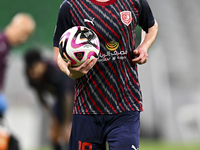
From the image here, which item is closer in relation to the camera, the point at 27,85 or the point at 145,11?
the point at 145,11

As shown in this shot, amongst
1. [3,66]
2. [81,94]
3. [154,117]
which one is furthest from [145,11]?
[154,117]

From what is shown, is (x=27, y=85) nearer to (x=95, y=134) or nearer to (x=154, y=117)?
(x=154, y=117)

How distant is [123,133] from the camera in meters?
2.69

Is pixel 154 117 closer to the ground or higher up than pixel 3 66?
closer to the ground

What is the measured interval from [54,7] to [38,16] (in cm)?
40

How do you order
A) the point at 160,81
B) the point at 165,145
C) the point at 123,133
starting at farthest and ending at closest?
1. the point at 160,81
2. the point at 165,145
3. the point at 123,133

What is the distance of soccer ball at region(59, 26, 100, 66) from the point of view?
→ 2.57 metres

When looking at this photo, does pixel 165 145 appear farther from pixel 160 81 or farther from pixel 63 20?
pixel 63 20

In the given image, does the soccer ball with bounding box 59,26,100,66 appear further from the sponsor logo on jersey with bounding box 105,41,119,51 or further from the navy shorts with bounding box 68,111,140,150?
the navy shorts with bounding box 68,111,140,150

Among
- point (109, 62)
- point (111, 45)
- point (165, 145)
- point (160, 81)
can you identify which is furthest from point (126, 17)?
point (160, 81)

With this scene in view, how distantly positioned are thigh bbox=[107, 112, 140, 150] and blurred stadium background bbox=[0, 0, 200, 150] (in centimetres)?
477

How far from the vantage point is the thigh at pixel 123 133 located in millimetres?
2666

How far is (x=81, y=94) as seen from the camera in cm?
282

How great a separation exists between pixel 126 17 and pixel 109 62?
374 mm
